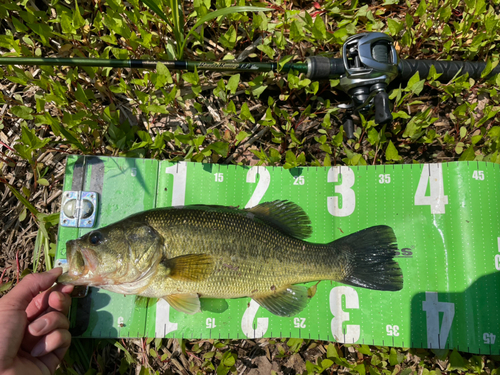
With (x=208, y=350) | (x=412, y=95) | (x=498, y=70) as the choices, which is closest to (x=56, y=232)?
(x=208, y=350)

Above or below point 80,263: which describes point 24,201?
above

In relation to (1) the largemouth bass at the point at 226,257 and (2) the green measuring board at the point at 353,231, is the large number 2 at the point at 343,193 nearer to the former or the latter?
(2) the green measuring board at the point at 353,231

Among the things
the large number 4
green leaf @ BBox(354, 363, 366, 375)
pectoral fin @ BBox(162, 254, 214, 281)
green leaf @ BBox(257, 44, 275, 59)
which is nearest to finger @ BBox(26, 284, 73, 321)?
pectoral fin @ BBox(162, 254, 214, 281)

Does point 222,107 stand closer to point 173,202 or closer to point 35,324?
point 173,202

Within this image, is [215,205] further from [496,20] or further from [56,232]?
[496,20]

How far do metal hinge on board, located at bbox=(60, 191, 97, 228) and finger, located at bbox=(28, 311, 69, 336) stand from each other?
71 cm

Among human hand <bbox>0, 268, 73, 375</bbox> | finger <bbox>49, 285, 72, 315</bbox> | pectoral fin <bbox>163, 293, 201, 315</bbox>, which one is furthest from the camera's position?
pectoral fin <bbox>163, 293, 201, 315</bbox>

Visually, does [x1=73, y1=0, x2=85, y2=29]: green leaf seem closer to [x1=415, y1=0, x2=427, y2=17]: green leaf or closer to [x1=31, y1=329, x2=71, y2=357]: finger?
[x1=31, y1=329, x2=71, y2=357]: finger

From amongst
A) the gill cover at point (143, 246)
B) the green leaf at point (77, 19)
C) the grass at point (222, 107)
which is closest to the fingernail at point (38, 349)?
the grass at point (222, 107)

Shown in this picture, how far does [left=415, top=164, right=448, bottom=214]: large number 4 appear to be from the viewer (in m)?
2.72

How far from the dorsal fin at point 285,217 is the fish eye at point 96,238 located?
1126 millimetres

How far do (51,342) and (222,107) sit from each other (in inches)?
92.9

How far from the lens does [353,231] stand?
9.16ft

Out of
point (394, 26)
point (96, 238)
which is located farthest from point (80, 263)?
point (394, 26)
